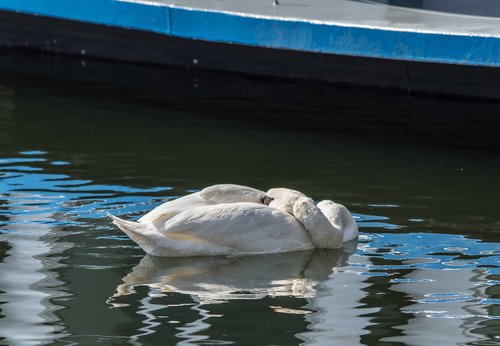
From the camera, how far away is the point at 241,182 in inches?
388

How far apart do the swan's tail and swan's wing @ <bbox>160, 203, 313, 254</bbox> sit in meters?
0.09


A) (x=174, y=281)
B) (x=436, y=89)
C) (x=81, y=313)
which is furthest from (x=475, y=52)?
(x=81, y=313)

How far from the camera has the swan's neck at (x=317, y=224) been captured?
7906 millimetres

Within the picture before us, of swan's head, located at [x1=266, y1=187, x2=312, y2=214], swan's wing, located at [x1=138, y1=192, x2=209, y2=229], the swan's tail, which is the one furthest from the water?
swan's head, located at [x1=266, y1=187, x2=312, y2=214]

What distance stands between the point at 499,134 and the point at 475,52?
0.80 meters

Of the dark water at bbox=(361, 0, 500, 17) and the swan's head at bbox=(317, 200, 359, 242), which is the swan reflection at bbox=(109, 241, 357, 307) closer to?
the swan's head at bbox=(317, 200, 359, 242)

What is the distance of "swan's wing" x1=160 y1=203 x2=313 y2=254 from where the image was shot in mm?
7703

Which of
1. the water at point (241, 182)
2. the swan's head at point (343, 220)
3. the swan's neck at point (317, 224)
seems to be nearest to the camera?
the water at point (241, 182)

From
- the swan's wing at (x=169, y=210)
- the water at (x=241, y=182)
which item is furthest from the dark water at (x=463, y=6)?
the swan's wing at (x=169, y=210)

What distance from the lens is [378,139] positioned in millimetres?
11477

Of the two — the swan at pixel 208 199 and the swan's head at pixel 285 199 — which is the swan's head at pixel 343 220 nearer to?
the swan's head at pixel 285 199

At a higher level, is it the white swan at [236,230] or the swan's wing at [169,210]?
the swan's wing at [169,210]

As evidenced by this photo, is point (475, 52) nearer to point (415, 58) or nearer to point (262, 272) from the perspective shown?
point (415, 58)

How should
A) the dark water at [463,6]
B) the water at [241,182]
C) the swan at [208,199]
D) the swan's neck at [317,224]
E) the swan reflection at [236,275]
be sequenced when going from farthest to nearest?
the dark water at [463,6] < the swan's neck at [317,224] < the swan at [208,199] < the swan reflection at [236,275] < the water at [241,182]
